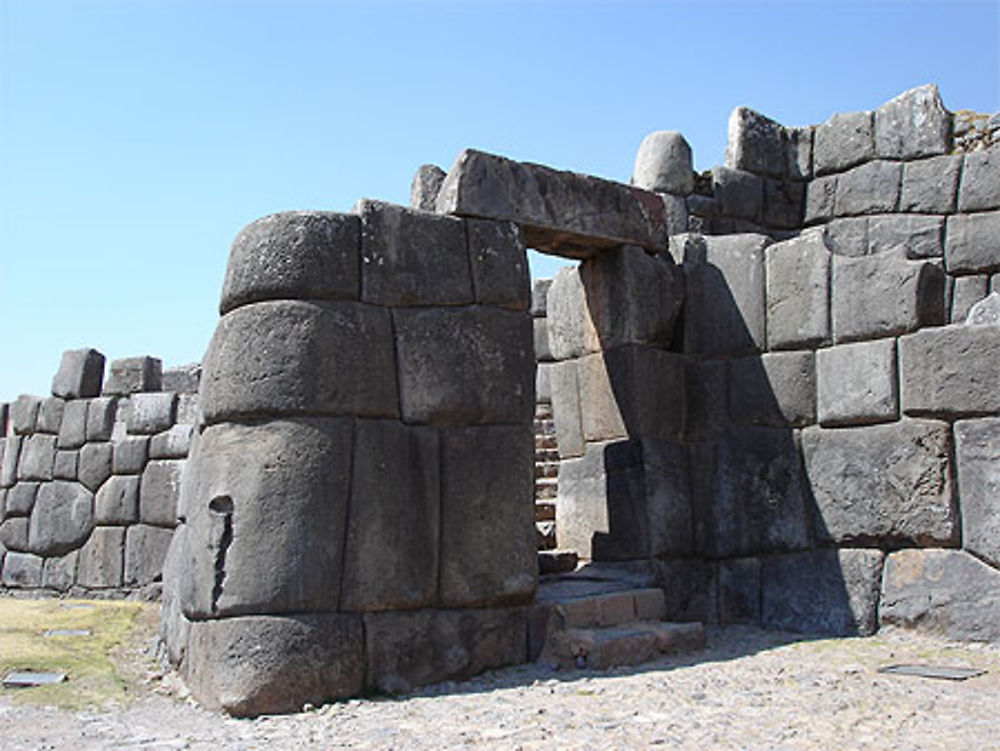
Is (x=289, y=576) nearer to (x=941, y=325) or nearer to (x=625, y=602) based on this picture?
(x=625, y=602)

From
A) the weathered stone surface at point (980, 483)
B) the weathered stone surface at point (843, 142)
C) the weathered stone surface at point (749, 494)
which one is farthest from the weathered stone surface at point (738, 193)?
the weathered stone surface at point (980, 483)

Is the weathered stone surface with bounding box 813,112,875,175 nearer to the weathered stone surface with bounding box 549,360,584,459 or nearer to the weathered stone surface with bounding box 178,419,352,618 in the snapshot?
the weathered stone surface with bounding box 549,360,584,459

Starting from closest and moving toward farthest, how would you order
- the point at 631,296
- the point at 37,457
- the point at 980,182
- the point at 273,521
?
the point at 273,521 → the point at 631,296 → the point at 980,182 → the point at 37,457

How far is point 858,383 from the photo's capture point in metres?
6.95

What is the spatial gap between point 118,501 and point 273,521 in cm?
616

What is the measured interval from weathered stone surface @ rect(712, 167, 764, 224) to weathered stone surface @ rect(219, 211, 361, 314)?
235 inches

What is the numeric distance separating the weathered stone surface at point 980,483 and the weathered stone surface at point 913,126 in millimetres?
5008

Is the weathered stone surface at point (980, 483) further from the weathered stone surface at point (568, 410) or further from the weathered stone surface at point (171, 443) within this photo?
the weathered stone surface at point (171, 443)

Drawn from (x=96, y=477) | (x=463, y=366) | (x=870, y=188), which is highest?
(x=870, y=188)

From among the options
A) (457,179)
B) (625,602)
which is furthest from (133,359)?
(625,602)

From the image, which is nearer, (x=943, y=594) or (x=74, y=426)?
(x=943, y=594)

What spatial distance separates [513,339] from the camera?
6.50 m

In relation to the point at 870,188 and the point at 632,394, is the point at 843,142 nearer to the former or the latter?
the point at 870,188

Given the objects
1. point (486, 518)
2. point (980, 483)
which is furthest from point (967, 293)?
point (486, 518)
